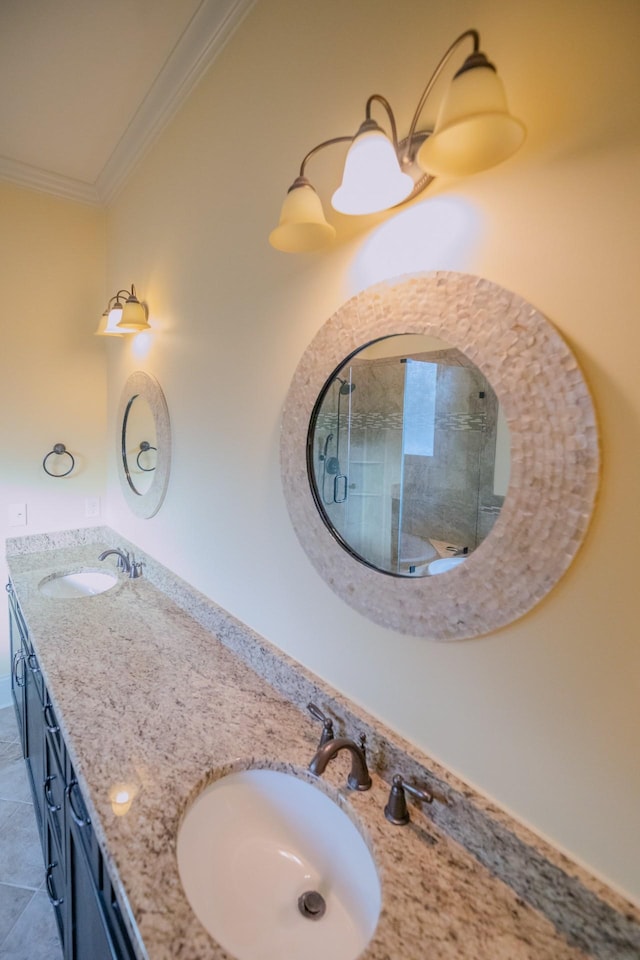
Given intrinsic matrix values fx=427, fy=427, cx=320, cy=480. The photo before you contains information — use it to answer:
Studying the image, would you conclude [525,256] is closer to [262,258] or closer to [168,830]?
[262,258]

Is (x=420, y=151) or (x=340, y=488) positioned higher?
(x=420, y=151)

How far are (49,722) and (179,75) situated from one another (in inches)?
89.2

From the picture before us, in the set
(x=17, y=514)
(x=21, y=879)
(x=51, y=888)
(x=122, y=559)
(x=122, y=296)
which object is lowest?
(x=21, y=879)

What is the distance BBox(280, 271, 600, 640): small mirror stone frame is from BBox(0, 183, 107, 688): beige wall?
2.16 m

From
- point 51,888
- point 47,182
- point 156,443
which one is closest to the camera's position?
point 51,888

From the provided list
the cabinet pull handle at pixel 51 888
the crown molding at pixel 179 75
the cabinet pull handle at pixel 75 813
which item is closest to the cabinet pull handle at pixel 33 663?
the cabinet pull handle at pixel 75 813

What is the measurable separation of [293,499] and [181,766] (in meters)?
0.67

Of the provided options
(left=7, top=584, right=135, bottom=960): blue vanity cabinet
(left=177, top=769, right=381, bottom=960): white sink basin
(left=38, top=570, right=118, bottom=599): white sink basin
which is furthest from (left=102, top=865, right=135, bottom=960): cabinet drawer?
(left=38, top=570, right=118, bottom=599): white sink basin

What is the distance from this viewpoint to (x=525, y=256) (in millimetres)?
703

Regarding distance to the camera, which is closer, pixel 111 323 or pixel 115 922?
pixel 115 922

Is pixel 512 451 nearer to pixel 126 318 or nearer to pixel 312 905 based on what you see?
pixel 312 905

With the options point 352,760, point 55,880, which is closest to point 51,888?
point 55,880

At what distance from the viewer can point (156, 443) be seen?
200 cm

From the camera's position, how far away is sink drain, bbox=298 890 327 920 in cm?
82
